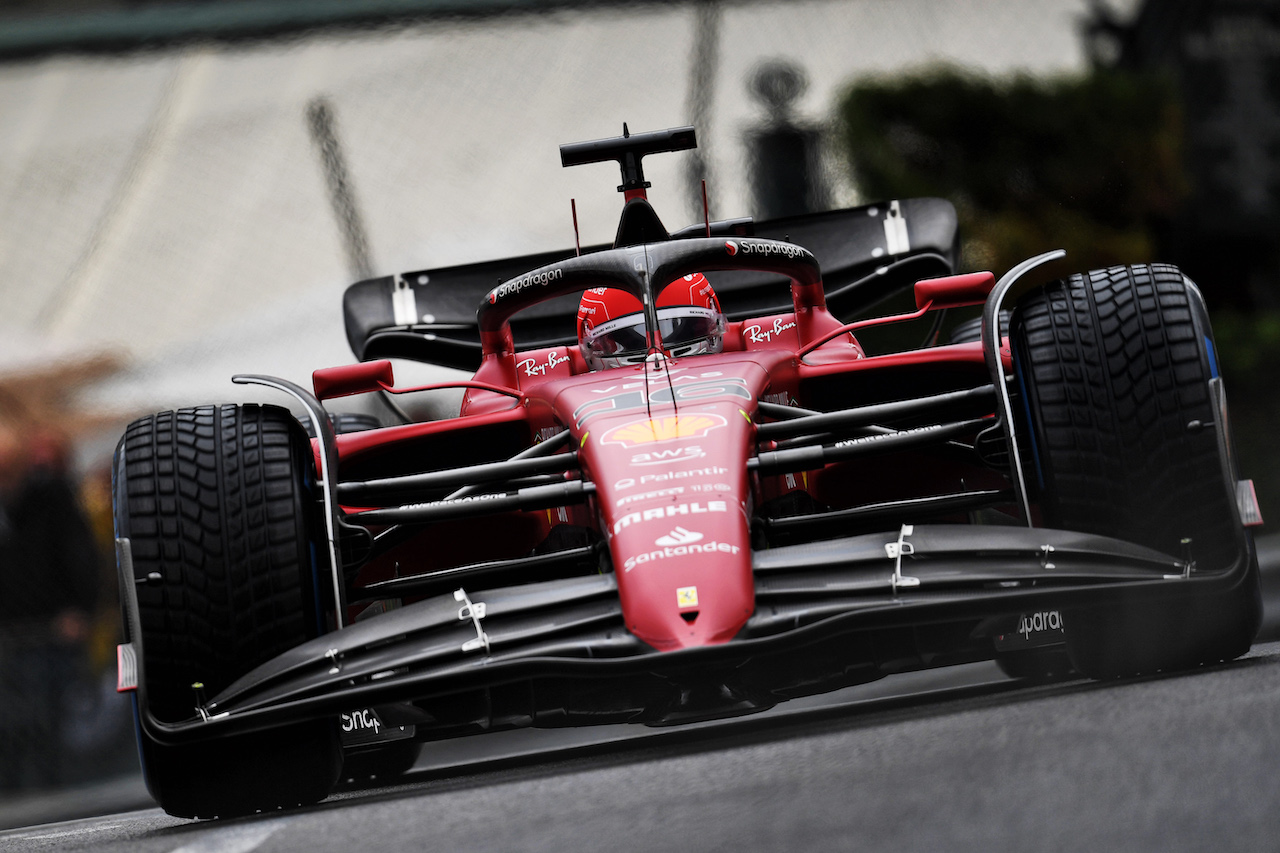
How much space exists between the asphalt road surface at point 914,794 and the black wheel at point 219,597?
0.35ft

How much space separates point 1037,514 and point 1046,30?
785 cm

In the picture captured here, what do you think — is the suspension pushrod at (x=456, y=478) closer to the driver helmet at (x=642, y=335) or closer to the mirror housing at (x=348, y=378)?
the mirror housing at (x=348, y=378)

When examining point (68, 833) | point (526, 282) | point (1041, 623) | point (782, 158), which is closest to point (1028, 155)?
point (782, 158)

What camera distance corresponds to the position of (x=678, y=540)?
2715 millimetres

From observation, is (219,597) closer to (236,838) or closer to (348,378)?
(236,838)

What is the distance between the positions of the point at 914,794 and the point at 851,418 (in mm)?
1499

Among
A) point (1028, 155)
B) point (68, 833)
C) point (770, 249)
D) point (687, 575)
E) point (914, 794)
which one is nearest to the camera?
point (914, 794)

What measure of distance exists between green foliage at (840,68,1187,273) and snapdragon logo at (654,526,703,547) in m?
7.13

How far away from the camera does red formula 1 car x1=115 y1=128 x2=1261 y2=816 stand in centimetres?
258

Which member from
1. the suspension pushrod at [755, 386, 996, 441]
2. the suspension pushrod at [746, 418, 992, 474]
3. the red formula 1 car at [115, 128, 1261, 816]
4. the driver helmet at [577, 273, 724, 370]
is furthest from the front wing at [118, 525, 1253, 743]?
the driver helmet at [577, 273, 724, 370]

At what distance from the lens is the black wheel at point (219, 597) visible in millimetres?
2887

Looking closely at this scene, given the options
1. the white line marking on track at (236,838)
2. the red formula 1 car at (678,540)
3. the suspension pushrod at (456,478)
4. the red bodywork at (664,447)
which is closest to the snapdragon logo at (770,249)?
the red formula 1 car at (678,540)

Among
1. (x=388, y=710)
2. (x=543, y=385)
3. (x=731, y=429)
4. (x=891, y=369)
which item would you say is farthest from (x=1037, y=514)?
(x=388, y=710)

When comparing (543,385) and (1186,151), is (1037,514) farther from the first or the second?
(1186,151)
